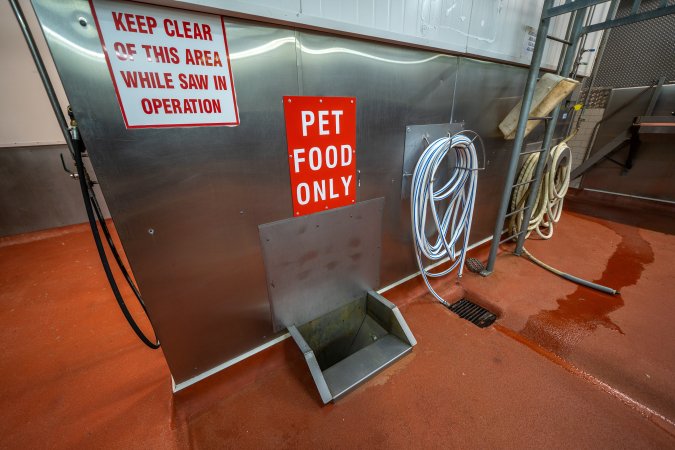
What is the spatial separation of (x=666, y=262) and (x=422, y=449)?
3060mm

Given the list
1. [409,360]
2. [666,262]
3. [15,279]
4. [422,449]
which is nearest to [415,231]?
[409,360]

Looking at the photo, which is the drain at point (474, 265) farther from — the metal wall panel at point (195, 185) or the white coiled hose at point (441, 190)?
the metal wall panel at point (195, 185)

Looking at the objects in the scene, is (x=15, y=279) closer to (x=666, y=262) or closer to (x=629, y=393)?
(x=629, y=393)

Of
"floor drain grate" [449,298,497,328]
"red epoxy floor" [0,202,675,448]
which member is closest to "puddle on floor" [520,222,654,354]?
"red epoxy floor" [0,202,675,448]

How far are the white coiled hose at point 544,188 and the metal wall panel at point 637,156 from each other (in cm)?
227

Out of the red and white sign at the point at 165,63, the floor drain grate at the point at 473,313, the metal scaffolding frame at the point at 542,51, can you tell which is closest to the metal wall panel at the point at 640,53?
the metal scaffolding frame at the point at 542,51

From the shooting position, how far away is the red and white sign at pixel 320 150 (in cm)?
120

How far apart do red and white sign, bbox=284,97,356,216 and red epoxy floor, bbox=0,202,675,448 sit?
0.95 metres

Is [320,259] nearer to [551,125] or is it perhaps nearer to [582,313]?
[582,313]

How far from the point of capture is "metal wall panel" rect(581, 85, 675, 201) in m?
3.66

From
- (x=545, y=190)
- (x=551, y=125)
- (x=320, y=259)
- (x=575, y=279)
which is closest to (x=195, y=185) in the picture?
(x=320, y=259)

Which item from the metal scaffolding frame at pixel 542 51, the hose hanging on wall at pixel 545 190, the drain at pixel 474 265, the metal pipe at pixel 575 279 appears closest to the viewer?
the metal scaffolding frame at pixel 542 51

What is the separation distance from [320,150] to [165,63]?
0.68 m

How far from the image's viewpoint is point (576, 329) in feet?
5.55
